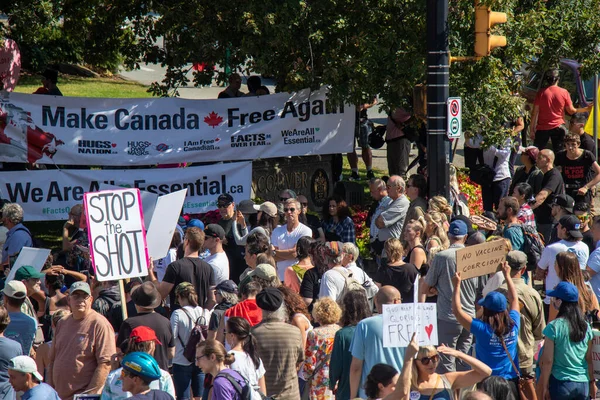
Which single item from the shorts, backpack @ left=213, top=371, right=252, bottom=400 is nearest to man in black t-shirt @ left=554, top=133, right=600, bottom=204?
the shorts

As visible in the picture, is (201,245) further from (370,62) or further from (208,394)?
(370,62)

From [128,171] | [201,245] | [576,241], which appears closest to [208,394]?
[201,245]

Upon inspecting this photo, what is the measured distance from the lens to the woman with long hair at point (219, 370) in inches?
253

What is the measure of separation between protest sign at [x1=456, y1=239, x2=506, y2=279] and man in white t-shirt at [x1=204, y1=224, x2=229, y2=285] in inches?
102

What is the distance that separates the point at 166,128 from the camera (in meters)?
13.5

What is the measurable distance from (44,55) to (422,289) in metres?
16.9

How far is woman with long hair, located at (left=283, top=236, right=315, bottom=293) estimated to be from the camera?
939cm

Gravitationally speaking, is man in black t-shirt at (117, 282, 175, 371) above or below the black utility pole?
below

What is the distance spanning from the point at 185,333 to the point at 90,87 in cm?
1759

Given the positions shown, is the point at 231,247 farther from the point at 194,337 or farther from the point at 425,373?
the point at 425,373

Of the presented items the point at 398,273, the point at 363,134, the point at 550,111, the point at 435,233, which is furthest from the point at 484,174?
the point at 398,273

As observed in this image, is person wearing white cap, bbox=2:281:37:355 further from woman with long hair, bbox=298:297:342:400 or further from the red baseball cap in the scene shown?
woman with long hair, bbox=298:297:342:400

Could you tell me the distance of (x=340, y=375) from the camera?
7.38m

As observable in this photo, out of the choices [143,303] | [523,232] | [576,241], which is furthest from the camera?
[523,232]
